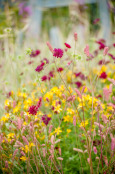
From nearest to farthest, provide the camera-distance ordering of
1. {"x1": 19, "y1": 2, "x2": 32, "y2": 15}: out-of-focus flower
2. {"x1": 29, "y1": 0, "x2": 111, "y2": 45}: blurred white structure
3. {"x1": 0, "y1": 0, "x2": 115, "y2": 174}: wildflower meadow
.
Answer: {"x1": 0, "y1": 0, "x2": 115, "y2": 174}: wildflower meadow
{"x1": 29, "y1": 0, "x2": 111, "y2": 45}: blurred white structure
{"x1": 19, "y1": 2, "x2": 32, "y2": 15}: out-of-focus flower

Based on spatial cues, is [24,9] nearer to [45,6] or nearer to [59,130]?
[45,6]

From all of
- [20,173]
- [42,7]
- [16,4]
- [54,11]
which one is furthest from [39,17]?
[20,173]

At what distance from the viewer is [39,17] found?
6.62 metres

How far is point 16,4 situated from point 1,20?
1027mm

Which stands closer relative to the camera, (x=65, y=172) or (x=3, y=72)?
(x=65, y=172)

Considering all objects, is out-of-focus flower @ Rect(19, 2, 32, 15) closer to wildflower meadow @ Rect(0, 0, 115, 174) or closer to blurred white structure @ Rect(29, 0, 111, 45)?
blurred white structure @ Rect(29, 0, 111, 45)

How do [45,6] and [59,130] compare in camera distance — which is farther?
[45,6]

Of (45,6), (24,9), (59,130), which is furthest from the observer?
(45,6)

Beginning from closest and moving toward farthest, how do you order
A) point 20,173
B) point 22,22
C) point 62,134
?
1. point 20,173
2. point 62,134
3. point 22,22

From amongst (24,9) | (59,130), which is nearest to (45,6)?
(24,9)

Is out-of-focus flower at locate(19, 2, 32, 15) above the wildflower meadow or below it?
above

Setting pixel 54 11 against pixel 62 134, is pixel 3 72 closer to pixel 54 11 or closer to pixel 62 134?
pixel 62 134

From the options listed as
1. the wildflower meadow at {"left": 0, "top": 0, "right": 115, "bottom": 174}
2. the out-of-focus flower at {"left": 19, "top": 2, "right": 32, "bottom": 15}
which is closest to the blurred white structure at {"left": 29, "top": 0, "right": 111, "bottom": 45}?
the out-of-focus flower at {"left": 19, "top": 2, "right": 32, "bottom": 15}

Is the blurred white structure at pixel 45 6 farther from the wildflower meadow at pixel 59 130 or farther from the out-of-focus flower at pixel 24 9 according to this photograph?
the wildflower meadow at pixel 59 130
